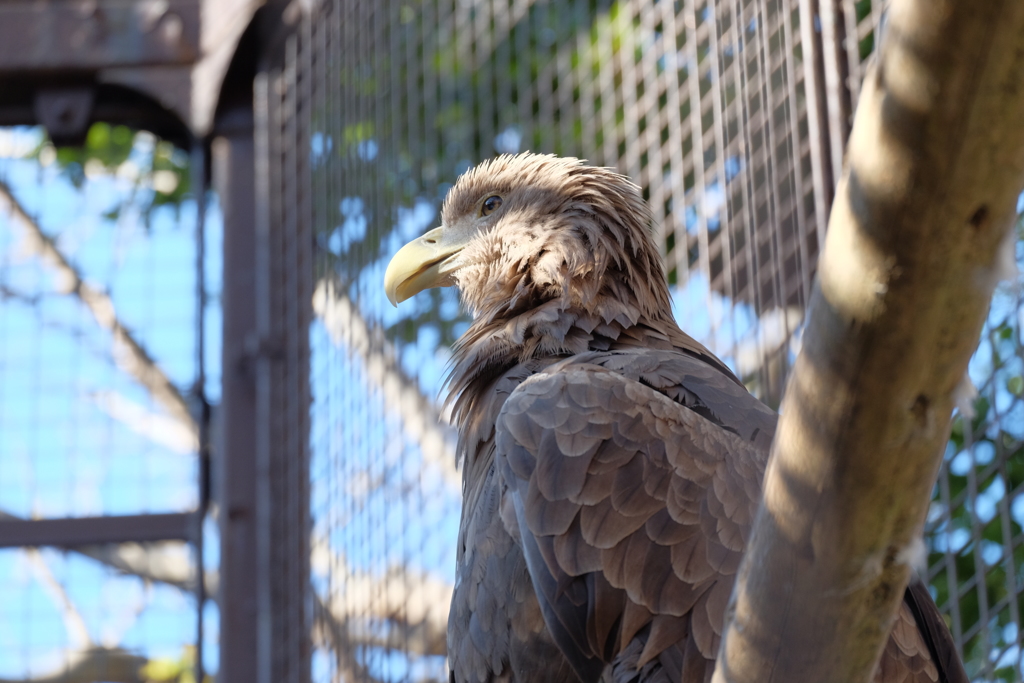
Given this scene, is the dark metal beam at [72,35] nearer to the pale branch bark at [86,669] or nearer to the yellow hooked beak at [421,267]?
the yellow hooked beak at [421,267]

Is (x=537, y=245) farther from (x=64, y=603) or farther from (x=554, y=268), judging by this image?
(x=64, y=603)

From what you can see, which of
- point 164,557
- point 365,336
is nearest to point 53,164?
point 164,557

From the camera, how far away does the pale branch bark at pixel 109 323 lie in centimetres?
654

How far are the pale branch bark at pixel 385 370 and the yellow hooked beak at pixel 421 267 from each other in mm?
1007

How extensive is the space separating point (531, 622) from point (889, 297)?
1270 millimetres

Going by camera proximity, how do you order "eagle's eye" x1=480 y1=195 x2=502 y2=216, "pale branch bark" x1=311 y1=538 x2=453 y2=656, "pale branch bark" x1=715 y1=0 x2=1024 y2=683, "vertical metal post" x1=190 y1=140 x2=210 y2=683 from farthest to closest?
"vertical metal post" x1=190 y1=140 x2=210 y2=683 < "pale branch bark" x1=311 y1=538 x2=453 y2=656 < "eagle's eye" x1=480 y1=195 x2=502 y2=216 < "pale branch bark" x1=715 y1=0 x2=1024 y2=683

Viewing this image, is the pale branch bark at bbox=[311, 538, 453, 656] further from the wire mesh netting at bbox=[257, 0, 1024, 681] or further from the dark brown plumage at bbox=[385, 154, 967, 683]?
the dark brown plumage at bbox=[385, 154, 967, 683]

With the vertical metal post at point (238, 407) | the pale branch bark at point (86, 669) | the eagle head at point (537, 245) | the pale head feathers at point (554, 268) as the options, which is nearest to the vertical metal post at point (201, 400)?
the vertical metal post at point (238, 407)

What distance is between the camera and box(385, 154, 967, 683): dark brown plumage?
5.97 feet

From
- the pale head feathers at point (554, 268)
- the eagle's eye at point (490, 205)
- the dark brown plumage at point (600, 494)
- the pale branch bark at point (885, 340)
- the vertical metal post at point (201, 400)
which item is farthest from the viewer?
the vertical metal post at point (201, 400)

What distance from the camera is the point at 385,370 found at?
13.0ft

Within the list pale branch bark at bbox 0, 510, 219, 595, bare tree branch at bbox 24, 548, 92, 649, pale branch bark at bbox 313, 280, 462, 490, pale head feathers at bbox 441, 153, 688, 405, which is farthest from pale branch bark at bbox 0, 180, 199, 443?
pale head feathers at bbox 441, 153, 688, 405

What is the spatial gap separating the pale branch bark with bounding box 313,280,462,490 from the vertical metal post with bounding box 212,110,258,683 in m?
0.32

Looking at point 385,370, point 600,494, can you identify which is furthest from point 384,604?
point 600,494
